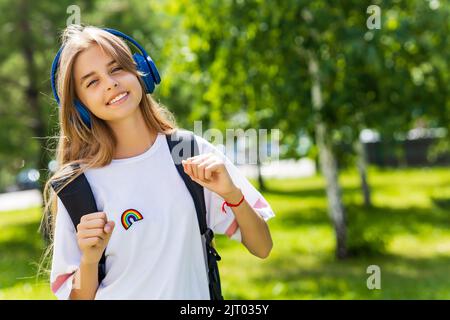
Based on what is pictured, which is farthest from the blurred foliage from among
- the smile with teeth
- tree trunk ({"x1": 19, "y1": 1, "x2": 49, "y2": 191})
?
the smile with teeth

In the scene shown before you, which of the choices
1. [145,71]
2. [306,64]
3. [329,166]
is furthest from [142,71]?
[329,166]

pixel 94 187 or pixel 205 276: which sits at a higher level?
pixel 94 187

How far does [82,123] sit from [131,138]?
0.45ft

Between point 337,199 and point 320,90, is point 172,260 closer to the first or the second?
point 320,90

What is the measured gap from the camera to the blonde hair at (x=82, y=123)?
1.72 metres

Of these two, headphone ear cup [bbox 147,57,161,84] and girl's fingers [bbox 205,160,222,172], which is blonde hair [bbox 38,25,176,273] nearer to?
headphone ear cup [bbox 147,57,161,84]

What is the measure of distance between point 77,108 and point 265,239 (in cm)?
62

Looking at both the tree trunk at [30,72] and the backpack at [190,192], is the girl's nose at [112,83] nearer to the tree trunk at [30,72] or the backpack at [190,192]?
the backpack at [190,192]

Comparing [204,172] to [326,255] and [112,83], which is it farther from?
[326,255]

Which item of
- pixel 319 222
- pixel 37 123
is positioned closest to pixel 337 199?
pixel 319 222

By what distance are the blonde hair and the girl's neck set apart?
19 millimetres

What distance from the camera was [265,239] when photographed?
69.0 inches

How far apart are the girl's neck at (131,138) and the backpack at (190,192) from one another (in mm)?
72

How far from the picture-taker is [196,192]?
65.6 inches
